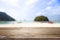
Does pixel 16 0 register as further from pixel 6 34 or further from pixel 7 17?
pixel 6 34

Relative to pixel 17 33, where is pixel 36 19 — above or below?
above

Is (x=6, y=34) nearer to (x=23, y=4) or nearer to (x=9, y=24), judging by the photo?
(x=9, y=24)

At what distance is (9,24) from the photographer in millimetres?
2316

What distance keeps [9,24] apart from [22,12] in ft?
0.78

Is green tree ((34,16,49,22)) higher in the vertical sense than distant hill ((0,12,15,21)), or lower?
lower

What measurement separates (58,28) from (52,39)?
169 millimetres

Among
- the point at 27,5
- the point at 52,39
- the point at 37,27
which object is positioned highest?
the point at 27,5

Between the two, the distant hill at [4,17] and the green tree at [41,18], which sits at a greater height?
the distant hill at [4,17]

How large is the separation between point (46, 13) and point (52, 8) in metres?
0.11

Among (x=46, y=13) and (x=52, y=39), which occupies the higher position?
(x=46, y=13)

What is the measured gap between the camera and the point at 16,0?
2.34 m

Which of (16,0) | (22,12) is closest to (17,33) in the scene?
(22,12)

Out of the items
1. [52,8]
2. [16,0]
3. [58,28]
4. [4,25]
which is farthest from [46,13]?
[4,25]

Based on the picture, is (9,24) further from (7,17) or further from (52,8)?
(52,8)
